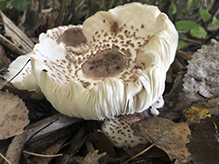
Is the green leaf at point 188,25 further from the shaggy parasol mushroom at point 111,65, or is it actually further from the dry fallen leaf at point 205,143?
the dry fallen leaf at point 205,143

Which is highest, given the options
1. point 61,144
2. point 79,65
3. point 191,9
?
point 79,65

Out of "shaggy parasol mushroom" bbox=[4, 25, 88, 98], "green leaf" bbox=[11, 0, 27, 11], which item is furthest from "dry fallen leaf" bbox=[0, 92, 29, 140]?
"green leaf" bbox=[11, 0, 27, 11]

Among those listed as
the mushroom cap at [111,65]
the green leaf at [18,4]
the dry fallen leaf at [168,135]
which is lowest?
the dry fallen leaf at [168,135]

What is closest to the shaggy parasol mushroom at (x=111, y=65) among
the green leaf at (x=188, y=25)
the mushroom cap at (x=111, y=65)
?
the mushroom cap at (x=111, y=65)

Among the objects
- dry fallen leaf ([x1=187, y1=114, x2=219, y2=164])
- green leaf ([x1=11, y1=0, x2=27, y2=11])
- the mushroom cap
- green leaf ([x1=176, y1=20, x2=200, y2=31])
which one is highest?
green leaf ([x1=11, y1=0, x2=27, y2=11])

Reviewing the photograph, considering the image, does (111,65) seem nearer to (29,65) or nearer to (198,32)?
(29,65)

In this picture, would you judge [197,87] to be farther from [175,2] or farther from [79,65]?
[175,2]

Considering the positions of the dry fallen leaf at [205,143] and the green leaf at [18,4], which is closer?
the dry fallen leaf at [205,143]

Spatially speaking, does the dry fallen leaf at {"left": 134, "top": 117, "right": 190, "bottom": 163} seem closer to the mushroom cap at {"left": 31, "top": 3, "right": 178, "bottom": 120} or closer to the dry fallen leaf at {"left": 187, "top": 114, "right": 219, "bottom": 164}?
the dry fallen leaf at {"left": 187, "top": 114, "right": 219, "bottom": 164}

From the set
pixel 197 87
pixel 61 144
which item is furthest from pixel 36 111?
pixel 197 87
